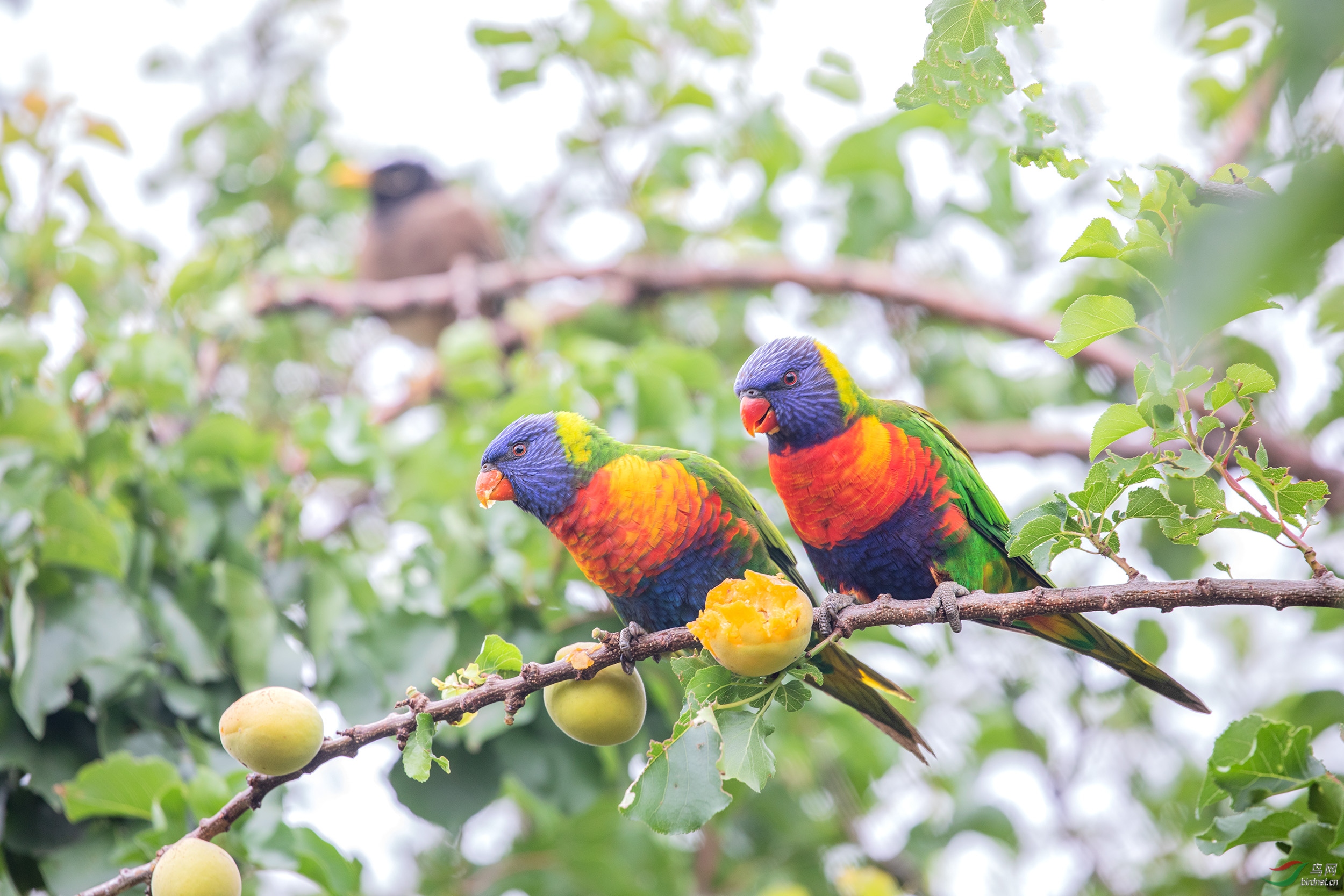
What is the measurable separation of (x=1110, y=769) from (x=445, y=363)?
3.27 m

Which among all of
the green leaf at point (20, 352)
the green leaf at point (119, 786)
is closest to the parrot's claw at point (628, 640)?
the green leaf at point (119, 786)

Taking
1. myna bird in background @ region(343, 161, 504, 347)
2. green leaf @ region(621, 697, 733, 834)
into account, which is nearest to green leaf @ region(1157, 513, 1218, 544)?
green leaf @ region(621, 697, 733, 834)

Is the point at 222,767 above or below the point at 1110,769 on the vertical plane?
above

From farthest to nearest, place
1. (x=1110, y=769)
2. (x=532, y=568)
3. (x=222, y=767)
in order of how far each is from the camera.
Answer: (x=1110, y=769) → (x=532, y=568) → (x=222, y=767)

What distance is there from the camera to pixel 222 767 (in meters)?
2.39

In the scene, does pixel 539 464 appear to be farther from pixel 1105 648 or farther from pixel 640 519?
pixel 1105 648

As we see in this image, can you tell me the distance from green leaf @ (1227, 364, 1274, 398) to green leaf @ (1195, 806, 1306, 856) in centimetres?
59

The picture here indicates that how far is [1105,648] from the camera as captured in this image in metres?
1.85

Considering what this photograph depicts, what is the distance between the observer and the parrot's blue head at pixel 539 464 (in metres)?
1.82

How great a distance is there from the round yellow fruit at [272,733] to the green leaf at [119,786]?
76cm

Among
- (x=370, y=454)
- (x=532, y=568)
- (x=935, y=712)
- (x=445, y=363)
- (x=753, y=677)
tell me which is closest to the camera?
(x=753, y=677)

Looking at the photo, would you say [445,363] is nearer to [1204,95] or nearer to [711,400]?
[711,400]

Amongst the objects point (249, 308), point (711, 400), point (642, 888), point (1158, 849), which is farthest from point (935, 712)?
point (249, 308)

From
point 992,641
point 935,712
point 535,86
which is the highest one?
point 535,86
